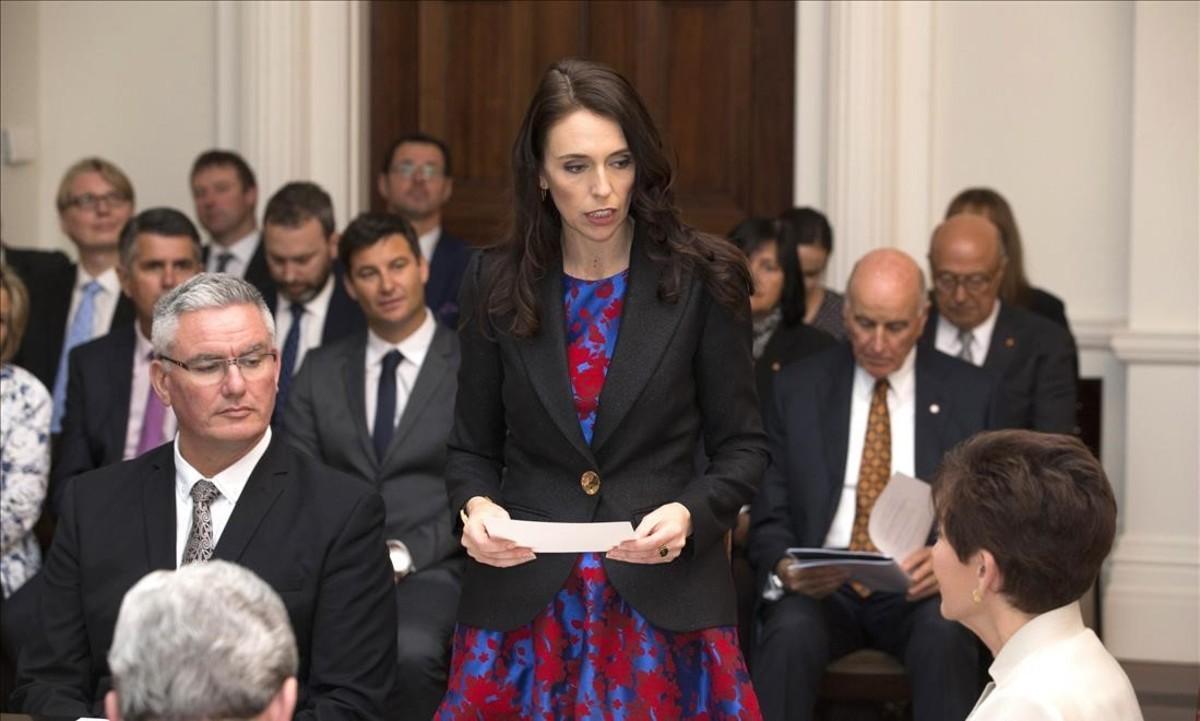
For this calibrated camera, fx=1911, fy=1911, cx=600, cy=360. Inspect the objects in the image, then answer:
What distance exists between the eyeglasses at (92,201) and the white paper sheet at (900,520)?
306 centimetres

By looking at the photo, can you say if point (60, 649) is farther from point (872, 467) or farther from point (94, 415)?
point (872, 467)

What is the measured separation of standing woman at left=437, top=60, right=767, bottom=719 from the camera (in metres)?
3.07

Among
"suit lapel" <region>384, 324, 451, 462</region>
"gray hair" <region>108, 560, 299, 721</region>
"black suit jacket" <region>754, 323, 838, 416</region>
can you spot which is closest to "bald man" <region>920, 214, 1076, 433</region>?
"black suit jacket" <region>754, 323, 838, 416</region>

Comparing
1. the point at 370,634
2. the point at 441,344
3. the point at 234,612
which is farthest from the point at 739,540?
the point at 234,612

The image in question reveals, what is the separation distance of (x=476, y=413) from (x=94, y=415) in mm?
2368

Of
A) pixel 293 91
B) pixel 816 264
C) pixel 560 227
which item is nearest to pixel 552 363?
pixel 560 227

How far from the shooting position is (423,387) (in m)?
4.97

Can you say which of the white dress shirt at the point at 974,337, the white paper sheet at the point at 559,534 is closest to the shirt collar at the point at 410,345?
the white dress shirt at the point at 974,337

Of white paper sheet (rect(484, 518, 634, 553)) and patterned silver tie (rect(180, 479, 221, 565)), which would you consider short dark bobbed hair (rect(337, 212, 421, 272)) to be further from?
white paper sheet (rect(484, 518, 634, 553))

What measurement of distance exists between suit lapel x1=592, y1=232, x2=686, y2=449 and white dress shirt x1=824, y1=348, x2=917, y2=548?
1.83 metres

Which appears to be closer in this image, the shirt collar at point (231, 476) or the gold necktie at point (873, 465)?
the shirt collar at point (231, 476)

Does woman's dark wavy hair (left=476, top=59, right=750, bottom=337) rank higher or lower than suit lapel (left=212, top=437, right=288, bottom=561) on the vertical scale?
higher

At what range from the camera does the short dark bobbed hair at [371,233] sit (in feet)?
17.1

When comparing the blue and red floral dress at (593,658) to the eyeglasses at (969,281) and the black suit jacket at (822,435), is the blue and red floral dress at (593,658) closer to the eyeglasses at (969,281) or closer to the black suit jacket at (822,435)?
the black suit jacket at (822,435)
